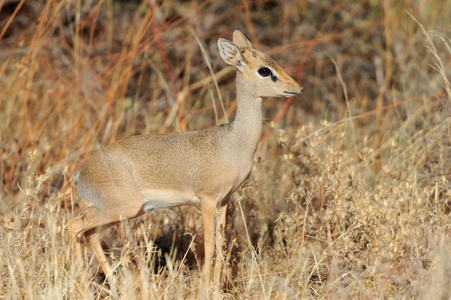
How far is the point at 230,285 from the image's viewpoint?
14.3ft

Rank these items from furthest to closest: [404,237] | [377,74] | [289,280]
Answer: [377,74], [289,280], [404,237]

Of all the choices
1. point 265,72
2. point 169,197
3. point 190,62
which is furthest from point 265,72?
point 190,62

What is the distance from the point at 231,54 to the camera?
4168 mm

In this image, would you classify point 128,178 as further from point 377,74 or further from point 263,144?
point 377,74

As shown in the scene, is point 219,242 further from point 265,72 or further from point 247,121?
point 265,72

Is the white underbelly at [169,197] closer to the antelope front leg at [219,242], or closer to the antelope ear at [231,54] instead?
the antelope front leg at [219,242]

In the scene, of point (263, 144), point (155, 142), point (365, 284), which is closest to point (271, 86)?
point (155, 142)

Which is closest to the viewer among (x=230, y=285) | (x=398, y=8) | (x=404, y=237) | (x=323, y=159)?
(x=404, y=237)

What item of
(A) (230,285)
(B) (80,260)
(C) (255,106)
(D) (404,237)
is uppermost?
(C) (255,106)

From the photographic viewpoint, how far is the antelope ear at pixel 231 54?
4.12m

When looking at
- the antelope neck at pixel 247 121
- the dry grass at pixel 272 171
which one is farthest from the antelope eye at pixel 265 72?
the dry grass at pixel 272 171

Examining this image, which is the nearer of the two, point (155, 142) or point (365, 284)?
point (365, 284)

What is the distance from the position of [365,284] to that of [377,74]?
575cm

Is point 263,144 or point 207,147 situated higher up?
point 207,147
